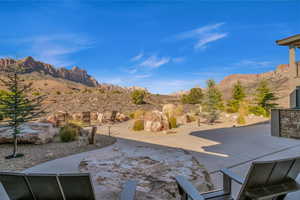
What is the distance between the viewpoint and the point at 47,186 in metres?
1.13

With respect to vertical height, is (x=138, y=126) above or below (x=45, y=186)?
below

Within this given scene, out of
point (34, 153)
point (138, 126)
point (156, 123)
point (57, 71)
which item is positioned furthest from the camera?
point (57, 71)

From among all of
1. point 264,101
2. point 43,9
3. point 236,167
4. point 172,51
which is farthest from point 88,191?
point 172,51

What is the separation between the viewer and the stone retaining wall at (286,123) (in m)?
4.87

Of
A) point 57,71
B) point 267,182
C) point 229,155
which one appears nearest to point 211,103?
point 229,155

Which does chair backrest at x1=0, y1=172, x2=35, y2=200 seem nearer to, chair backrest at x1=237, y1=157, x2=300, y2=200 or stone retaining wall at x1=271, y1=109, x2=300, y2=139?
chair backrest at x1=237, y1=157, x2=300, y2=200

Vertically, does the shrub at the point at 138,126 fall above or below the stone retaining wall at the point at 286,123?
below

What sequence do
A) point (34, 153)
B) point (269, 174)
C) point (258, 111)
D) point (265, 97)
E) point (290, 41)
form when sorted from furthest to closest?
point (265, 97), point (258, 111), point (290, 41), point (34, 153), point (269, 174)

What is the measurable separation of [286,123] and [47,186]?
6488mm

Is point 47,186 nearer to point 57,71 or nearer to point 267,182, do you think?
point 267,182

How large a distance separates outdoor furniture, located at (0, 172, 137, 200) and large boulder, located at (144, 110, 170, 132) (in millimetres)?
6807

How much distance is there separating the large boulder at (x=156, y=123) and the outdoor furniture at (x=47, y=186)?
6.81 m

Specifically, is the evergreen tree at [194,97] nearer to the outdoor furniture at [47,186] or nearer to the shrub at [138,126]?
the shrub at [138,126]

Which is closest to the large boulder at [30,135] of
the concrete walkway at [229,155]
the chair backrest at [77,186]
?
the concrete walkway at [229,155]
